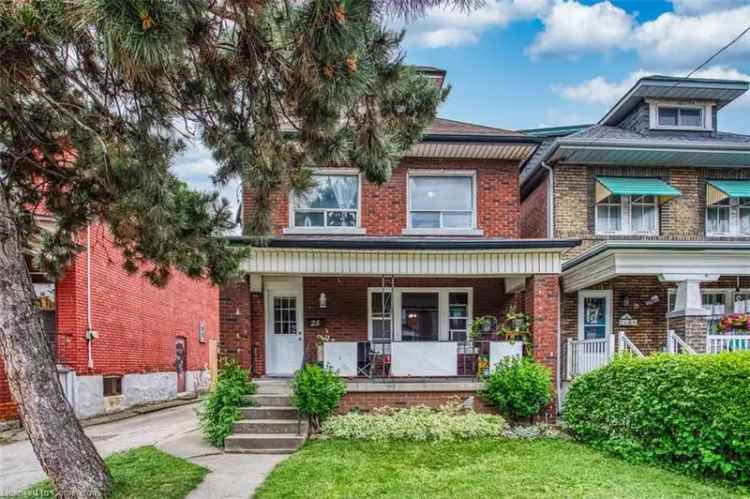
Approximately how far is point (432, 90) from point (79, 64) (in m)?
4.25

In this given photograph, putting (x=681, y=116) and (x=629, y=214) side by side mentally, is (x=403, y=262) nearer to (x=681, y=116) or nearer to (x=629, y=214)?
(x=629, y=214)

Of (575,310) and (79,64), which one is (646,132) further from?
(79,64)

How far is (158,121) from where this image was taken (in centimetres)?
625

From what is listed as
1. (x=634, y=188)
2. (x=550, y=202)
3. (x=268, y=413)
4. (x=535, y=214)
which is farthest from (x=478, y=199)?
(x=268, y=413)

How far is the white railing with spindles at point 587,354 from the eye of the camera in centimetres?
961

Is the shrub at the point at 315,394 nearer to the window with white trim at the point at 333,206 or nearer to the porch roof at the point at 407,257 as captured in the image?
the porch roof at the point at 407,257

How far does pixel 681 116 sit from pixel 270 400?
1275cm

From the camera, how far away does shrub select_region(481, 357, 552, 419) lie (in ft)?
29.9

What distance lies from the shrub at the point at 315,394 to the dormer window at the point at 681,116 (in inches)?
435

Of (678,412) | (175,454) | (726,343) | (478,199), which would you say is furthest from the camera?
(478,199)

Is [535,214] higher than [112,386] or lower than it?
higher

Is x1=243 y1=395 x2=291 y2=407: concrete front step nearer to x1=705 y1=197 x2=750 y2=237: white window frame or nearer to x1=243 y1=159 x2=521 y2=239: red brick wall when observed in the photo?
x1=243 y1=159 x2=521 y2=239: red brick wall

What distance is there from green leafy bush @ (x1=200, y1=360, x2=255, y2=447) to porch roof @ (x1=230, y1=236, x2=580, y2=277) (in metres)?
1.91

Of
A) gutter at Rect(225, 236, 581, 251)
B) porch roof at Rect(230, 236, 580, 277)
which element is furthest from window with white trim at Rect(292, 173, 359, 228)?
gutter at Rect(225, 236, 581, 251)
